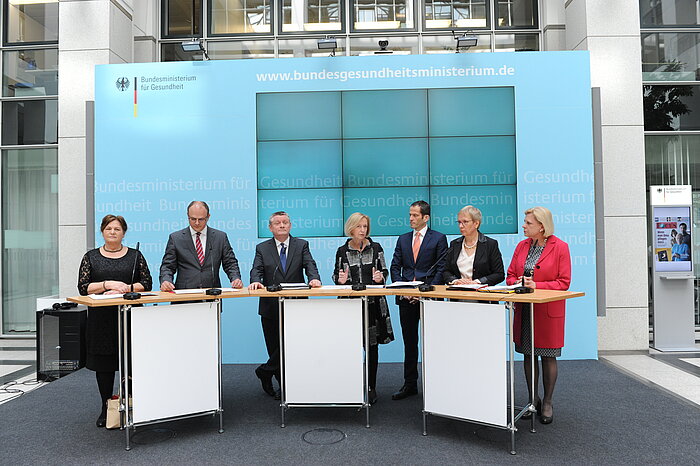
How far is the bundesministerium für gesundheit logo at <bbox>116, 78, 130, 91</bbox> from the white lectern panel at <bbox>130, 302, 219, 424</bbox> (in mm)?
3543

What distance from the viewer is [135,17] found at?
725 cm

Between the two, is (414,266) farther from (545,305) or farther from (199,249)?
(199,249)

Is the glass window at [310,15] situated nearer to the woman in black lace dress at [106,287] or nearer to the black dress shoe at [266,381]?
the woman in black lace dress at [106,287]

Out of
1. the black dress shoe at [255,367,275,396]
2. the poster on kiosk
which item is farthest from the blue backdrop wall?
the poster on kiosk

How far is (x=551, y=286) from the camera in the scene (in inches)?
148

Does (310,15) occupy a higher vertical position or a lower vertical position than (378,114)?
higher

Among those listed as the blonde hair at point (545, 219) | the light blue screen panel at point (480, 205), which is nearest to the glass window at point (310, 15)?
the light blue screen panel at point (480, 205)

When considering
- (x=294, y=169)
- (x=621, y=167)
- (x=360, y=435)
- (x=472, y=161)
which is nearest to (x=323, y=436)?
(x=360, y=435)

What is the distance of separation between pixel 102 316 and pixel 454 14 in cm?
623

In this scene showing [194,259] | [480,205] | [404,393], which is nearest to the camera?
[194,259]

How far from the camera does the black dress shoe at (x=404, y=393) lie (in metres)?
4.41

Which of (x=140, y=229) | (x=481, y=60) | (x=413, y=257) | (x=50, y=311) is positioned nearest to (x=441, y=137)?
(x=481, y=60)

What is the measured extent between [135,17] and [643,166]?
23.4 feet

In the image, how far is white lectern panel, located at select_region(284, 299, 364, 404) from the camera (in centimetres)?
381
